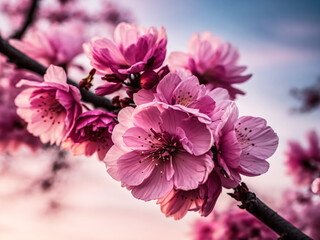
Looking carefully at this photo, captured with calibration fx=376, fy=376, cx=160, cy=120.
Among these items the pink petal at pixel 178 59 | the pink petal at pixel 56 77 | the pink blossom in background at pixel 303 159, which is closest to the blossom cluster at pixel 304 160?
the pink blossom in background at pixel 303 159

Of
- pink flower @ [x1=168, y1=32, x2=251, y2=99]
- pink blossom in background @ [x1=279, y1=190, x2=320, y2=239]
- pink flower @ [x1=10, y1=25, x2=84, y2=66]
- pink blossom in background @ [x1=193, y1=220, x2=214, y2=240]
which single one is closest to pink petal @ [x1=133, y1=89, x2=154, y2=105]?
pink flower @ [x1=168, y1=32, x2=251, y2=99]

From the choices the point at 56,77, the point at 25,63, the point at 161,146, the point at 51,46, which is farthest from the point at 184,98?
the point at 51,46

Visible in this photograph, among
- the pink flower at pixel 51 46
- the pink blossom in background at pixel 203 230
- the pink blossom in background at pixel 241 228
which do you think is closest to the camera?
the pink flower at pixel 51 46

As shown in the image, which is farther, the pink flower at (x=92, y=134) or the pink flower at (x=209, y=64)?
the pink flower at (x=209, y=64)

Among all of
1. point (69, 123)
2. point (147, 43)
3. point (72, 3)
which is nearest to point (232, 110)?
point (147, 43)

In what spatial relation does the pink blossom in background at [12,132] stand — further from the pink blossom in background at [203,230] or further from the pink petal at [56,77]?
the pink petal at [56,77]

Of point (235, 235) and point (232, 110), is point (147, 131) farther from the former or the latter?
point (235, 235)

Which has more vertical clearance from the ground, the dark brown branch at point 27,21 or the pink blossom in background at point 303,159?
the dark brown branch at point 27,21
